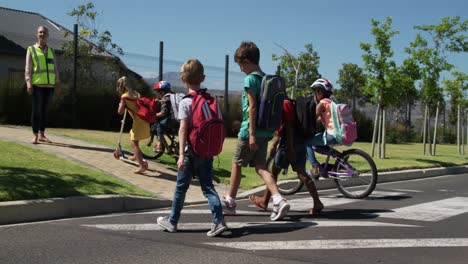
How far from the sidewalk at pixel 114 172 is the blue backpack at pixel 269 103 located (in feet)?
7.12

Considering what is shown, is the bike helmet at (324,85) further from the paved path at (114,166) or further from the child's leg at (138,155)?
the child's leg at (138,155)

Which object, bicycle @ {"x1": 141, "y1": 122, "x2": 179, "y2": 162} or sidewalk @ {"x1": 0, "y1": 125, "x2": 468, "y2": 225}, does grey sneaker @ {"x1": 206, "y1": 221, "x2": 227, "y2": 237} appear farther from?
bicycle @ {"x1": 141, "y1": 122, "x2": 179, "y2": 162}

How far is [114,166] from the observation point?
32.6 ft

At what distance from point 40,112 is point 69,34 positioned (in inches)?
483

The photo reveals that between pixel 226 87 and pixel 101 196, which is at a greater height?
pixel 226 87

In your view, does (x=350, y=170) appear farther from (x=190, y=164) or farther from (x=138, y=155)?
(x=190, y=164)

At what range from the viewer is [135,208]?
7797 mm

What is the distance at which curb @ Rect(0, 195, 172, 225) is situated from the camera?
6.54 m

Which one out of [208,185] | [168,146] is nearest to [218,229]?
[208,185]

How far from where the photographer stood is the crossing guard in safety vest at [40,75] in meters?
10.9

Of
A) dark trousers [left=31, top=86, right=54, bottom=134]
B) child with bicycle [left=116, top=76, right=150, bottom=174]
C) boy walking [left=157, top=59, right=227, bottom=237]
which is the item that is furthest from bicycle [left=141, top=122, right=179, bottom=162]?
boy walking [left=157, top=59, right=227, bottom=237]

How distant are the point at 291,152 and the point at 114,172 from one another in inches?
136

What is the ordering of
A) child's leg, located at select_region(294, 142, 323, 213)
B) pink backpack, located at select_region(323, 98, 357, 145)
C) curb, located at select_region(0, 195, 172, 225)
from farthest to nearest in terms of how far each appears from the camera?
pink backpack, located at select_region(323, 98, 357, 145) → child's leg, located at select_region(294, 142, 323, 213) → curb, located at select_region(0, 195, 172, 225)

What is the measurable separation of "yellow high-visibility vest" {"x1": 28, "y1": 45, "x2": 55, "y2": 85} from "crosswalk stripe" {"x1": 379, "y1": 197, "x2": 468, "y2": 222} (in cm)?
661
